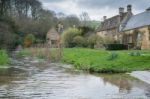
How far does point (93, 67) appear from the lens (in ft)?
98.2

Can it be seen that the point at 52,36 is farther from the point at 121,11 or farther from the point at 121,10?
the point at 121,11

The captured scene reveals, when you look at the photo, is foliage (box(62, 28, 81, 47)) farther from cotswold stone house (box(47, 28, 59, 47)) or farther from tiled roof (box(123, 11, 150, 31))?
cotswold stone house (box(47, 28, 59, 47))

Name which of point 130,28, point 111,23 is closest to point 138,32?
point 130,28

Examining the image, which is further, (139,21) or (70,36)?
(70,36)

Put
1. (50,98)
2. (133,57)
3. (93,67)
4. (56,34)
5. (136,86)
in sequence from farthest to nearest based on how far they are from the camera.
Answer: (56,34), (133,57), (93,67), (136,86), (50,98)

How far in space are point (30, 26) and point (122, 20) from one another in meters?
29.8

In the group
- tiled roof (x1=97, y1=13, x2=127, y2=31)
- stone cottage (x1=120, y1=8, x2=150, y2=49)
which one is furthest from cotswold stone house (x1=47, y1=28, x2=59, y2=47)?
stone cottage (x1=120, y1=8, x2=150, y2=49)

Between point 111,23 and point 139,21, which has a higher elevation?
point 111,23

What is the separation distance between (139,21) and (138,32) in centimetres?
296

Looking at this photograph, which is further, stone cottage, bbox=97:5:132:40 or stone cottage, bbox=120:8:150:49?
stone cottage, bbox=97:5:132:40

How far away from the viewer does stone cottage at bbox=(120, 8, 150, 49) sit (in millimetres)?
Result: 59719

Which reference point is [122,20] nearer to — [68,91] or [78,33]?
[78,33]

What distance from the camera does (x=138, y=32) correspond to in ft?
205

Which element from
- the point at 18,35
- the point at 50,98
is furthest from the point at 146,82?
the point at 18,35
